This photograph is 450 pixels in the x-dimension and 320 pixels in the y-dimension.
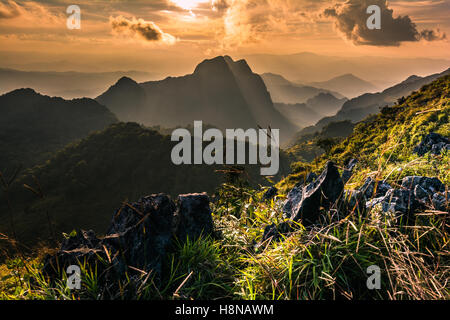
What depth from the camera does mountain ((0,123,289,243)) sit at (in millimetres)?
76750

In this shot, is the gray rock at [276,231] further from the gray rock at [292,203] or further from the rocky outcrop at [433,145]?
the rocky outcrop at [433,145]

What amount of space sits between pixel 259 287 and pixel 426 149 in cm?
520

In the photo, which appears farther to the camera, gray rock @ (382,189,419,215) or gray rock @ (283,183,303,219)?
gray rock @ (283,183,303,219)

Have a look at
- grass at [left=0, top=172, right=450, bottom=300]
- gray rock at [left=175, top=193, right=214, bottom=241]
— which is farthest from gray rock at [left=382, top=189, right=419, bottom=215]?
gray rock at [left=175, top=193, right=214, bottom=241]

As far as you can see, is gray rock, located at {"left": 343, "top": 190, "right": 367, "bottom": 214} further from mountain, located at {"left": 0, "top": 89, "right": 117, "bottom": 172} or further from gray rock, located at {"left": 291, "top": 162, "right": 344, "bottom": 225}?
mountain, located at {"left": 0, "top": 89, "right": 117, "bottom": 172}

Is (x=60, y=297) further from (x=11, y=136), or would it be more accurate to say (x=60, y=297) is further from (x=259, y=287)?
(x=11, y=136)

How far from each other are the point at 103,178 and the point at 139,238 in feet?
326

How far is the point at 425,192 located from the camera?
3.35 meters

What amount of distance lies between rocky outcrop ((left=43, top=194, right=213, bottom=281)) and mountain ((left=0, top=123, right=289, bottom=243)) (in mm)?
69758

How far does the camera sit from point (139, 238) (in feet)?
11.1

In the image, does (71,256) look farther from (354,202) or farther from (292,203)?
(354,202)

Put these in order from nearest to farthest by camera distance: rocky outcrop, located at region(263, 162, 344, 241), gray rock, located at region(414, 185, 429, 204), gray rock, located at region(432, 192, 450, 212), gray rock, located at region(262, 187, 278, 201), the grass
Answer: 1. the grass
2. gray rock, located at region(432, 192, 450, 212)
3. gray rock, located at region(414, 185, 429, 204)
4. rocky outcrop, located at region(263, 162, 344, 241)
5. gray rock, located at region(262, 187, 278, 201)

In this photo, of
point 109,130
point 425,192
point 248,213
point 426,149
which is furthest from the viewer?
point 109,130

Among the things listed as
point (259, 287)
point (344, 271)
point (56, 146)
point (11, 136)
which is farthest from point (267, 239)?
point (11, 136)
